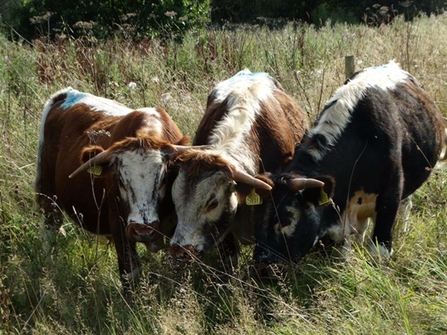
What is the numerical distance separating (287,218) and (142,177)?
1.16m

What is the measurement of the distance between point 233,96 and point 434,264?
2326 millimetres

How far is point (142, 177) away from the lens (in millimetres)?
5637

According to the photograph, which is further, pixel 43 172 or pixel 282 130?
pixel 43 172

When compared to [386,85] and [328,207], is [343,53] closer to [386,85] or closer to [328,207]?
[386,85]

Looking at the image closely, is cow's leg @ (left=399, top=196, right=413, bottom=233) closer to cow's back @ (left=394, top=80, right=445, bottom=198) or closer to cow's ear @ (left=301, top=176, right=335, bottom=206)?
cow's back @ (left=394, top=80, right=445, bottom=198)

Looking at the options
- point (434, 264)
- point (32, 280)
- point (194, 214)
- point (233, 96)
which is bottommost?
point (32, 280)

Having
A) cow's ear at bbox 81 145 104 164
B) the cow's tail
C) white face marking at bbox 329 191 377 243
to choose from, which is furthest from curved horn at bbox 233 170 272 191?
the cow's tail

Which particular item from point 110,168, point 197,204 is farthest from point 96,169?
point 197,204

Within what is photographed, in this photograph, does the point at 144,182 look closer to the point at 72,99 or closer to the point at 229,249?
the point at 229,249

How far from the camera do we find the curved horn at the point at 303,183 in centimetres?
539

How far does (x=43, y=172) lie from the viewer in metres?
7.62

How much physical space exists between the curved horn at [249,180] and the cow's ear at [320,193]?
0.37m

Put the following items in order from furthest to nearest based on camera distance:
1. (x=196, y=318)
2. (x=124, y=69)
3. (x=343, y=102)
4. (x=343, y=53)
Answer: (x=343, y=53)
(x=124, y=69)
(x=343, y=102)
(x=196, y=318)

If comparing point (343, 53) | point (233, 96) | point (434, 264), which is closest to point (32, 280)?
point (233, 96)
